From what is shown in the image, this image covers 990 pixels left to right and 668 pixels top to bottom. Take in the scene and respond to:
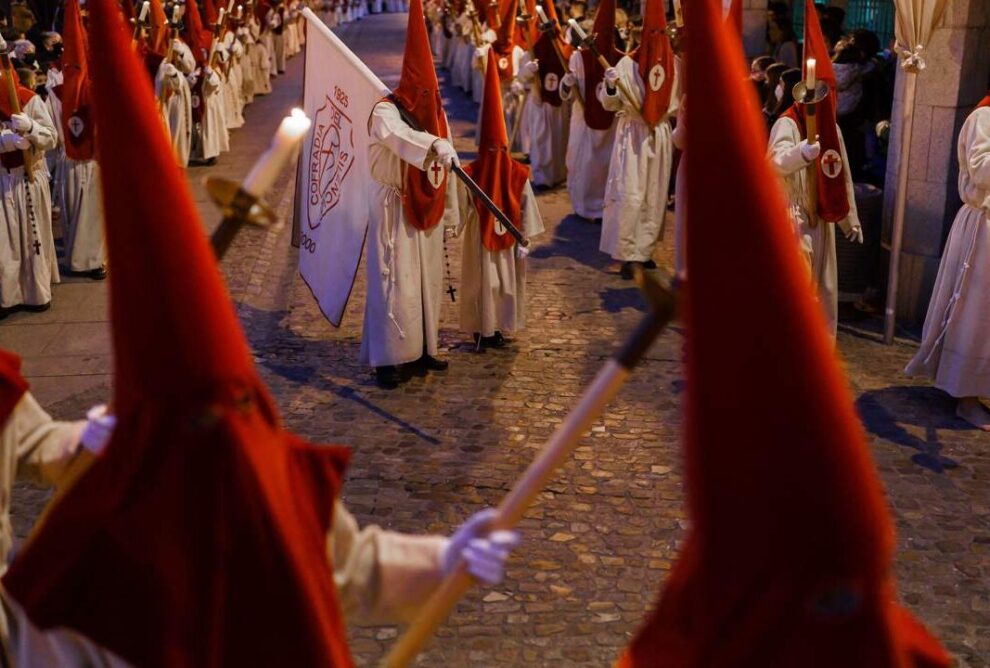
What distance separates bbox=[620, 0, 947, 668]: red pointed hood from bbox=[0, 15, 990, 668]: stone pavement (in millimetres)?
2746

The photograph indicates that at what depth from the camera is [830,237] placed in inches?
303

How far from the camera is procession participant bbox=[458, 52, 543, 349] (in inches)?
316

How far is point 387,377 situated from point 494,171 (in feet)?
5.25

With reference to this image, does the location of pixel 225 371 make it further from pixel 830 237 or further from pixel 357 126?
pixel 830 237

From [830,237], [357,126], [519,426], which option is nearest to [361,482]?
[519,426]

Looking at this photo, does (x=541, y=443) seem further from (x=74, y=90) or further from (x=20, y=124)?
(x=74, y=90)

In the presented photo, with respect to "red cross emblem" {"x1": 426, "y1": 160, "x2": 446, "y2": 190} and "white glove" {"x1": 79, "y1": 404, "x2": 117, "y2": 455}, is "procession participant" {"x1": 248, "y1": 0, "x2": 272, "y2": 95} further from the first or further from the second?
"white glove" {"x1": 79, "y1": 404, "x2": 117, "y2": 455}

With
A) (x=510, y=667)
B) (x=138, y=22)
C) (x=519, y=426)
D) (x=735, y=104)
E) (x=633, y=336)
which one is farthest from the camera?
(x=138, y=22)

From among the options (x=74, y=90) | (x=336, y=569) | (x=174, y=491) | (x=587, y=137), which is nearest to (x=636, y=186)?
(x=587, y=137)

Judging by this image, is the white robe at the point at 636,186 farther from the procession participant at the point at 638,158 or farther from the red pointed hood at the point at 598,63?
the red pointed hood at the point at 598,63

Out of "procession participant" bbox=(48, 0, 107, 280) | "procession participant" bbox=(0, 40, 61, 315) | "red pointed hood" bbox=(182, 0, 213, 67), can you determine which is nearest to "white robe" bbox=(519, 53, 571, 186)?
"red pointed hood" bbox=(182, 0, 213, 67)

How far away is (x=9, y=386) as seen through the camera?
9.05 feet

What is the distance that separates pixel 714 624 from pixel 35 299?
822 centimetres

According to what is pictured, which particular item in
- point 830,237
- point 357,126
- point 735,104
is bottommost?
point 830,237
